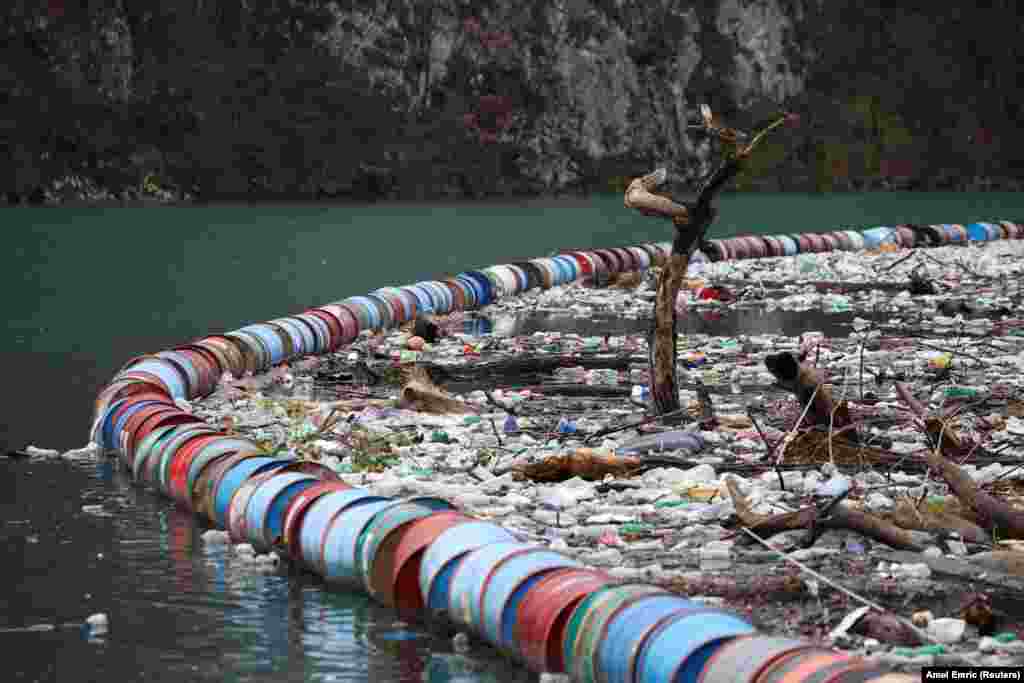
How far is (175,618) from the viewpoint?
676 centimetres

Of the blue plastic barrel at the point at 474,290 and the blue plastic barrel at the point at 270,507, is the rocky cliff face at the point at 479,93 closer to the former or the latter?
the blue plastic barrel at the point at 474,290

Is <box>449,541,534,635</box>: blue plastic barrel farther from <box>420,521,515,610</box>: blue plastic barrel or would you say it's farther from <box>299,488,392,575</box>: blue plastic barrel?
<box>299,488,392,575</box>: blue plastic barrel

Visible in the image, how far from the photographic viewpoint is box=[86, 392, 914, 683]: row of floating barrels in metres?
5.45

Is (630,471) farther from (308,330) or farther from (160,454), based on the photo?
(308,330)

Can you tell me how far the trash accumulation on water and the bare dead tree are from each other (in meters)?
0.24

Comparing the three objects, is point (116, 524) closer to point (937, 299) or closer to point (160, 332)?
point (160, 332)

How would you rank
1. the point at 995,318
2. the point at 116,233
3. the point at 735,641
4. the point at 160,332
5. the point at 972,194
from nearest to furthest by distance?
the point at 735,641 < the point at 995,318 < the point at 160,332 < the point at 116,233 < the point at 972,194

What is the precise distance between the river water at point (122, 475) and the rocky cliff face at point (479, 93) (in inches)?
726

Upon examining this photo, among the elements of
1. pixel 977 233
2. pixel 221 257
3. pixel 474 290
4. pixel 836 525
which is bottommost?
pixel 221 257

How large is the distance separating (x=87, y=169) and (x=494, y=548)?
5327 cm

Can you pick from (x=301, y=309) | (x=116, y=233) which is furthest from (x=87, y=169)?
(x=301, y=309)

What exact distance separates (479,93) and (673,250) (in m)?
60.2

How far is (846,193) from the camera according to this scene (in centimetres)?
6950

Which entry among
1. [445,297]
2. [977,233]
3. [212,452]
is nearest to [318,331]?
[445,297]
